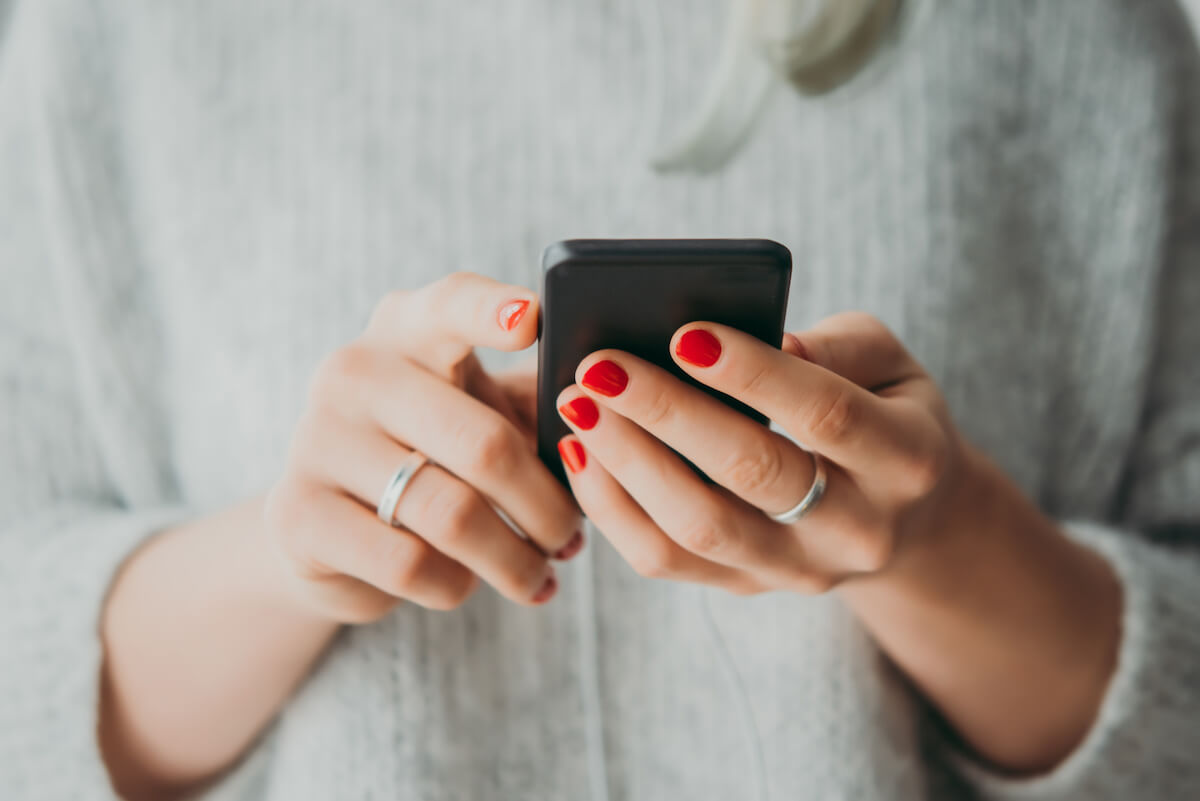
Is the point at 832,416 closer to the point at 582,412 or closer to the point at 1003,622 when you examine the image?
the point at 582,412

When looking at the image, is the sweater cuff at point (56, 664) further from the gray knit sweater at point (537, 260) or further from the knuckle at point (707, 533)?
the knuckle at point (707, 533)

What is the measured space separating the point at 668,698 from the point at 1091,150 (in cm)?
65

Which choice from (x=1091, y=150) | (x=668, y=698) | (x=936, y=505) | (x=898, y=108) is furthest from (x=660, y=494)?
(x=1091, y=150)

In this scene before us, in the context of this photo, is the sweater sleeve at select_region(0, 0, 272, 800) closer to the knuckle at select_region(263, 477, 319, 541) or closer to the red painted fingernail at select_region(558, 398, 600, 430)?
the knuckle at select_region(263, 477, 319, 541)

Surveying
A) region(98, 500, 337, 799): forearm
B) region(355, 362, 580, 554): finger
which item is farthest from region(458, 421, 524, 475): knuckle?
region(98, 500, 337, 799): forearm

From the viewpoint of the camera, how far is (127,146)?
2.41 feet

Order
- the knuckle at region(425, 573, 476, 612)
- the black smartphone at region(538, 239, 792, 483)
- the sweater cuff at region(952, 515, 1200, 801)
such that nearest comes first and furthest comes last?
the black smartphone at region(538, 239, 792, 483) < the knuckle at region(425, 573, 476, 612) < the sweater cuff at region(952, 515, 1200, 801)

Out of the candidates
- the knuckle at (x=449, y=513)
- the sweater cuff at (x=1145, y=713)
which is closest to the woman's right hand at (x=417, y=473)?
the knuckle at (x=449, y=513)

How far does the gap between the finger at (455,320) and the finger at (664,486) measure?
1.9 inches

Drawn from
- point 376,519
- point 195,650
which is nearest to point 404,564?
point 376,519

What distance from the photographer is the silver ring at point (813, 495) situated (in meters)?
0.44

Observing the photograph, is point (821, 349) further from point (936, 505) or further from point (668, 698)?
point (668, 698)

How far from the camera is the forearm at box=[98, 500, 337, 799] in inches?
23.0

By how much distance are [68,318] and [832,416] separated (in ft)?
2.23
